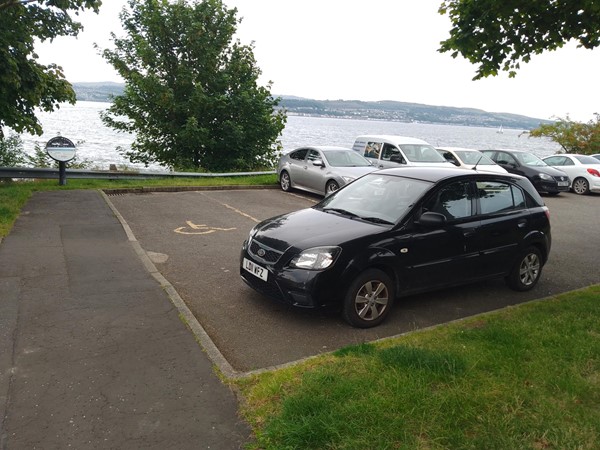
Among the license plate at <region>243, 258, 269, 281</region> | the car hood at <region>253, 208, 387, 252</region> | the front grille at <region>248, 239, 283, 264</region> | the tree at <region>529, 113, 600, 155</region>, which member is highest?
the tree at <region>529, 113, 600, 155</region>

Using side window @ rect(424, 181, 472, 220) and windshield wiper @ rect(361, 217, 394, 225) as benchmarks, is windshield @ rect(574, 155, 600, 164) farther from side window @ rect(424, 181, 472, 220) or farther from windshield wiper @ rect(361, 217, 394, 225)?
windshield wiper @ rect(361, 217, 394, 225)

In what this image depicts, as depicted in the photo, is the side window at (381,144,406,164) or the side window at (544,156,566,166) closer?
the side window at (381,144,406,164)

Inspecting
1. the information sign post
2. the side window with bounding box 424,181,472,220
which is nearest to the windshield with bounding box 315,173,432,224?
the side window with bounding box 424,181,472,220

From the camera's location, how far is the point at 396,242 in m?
5.51

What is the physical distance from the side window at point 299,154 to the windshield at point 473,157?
19.8 ft

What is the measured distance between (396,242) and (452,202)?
46.4 inches

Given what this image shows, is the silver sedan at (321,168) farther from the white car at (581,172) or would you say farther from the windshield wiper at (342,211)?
the white car at (581,172)

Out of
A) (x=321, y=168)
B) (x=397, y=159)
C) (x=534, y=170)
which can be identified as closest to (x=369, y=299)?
(x=321, y=168)

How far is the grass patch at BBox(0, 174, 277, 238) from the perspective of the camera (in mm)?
9522

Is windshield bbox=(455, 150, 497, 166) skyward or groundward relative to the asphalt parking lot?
skyward

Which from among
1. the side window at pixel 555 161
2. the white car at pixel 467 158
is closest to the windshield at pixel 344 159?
the white car at pixel 467 158

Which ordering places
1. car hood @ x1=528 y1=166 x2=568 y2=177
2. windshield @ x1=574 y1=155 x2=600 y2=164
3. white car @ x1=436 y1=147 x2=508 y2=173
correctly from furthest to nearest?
windshield @ x1=574 y1=155 x2=600 y2=164 < car hood @ x1=528 y1=166 x2=568 y2=177 < white car @ x1=436 y1=147 x2=508 y2=173

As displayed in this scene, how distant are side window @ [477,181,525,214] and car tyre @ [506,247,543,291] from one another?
67cm

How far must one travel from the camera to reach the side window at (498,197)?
6.51 m
